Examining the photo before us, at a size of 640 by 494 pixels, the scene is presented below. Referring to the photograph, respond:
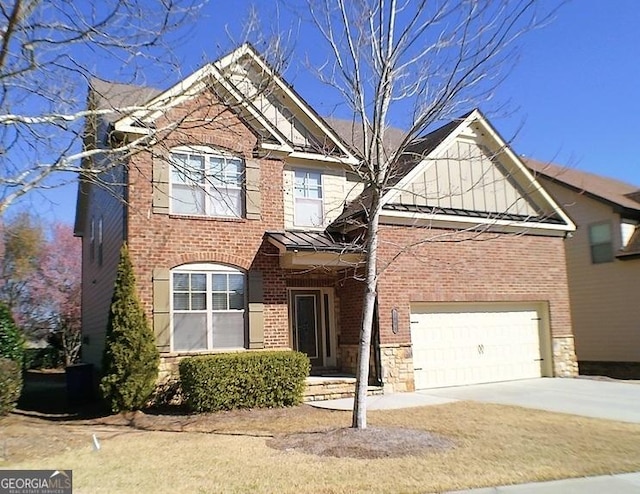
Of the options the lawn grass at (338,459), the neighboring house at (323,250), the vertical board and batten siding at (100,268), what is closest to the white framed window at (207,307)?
the neighboring house at (323,250)

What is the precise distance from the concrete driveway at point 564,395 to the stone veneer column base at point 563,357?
1.68 feet

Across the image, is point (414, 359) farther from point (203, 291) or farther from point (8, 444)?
point (8, 444)

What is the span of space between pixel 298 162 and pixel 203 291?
4.42 m

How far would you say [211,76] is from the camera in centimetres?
1049

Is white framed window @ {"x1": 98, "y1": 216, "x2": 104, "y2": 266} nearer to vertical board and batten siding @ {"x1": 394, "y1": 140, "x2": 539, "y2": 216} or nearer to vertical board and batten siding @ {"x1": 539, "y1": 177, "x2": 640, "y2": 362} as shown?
vertical board and batten siding @ {"x1": 394, "y1": 140, "x2": 539, "y2": 216}

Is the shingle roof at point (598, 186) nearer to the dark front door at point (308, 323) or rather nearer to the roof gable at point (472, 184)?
the roof gable at point (472, 184)

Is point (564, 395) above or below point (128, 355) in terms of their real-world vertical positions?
below

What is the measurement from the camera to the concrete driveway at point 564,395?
11609 mm

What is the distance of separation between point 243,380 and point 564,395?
7.37 m

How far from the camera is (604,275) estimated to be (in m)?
20.9

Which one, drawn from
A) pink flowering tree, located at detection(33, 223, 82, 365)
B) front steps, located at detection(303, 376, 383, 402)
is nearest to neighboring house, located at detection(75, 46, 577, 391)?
front steps, located at detection(303, 376, 383, 402)

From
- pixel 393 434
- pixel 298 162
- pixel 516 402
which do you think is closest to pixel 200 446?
pixel 393 434

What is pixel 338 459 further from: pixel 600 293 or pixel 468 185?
pixel 600 293

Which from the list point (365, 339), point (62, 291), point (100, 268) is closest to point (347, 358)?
point (365, 339)
